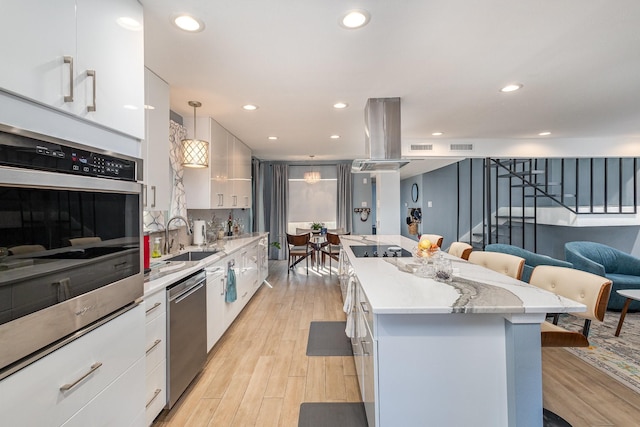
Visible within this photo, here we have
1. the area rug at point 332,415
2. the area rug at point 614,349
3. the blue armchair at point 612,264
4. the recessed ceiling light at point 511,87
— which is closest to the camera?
the area rug at point 332,415

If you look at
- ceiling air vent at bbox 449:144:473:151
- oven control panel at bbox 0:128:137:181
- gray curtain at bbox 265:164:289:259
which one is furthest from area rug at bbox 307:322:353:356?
gray curtain at bbox 265:164:289:259

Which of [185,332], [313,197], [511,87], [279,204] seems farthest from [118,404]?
[313,197]

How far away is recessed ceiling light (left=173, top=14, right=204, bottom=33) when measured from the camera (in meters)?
1.60

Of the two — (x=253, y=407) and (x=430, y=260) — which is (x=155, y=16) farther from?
(x=253, y=407)

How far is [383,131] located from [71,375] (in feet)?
9.36

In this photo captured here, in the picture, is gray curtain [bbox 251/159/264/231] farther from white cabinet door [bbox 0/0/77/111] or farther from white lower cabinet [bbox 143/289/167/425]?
white cabinet door [bbox 0/0/77/111]

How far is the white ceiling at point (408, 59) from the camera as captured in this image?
5.18 feet

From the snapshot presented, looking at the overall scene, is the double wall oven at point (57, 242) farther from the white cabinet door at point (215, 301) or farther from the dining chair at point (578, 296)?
the dining chair at point (578, 296)

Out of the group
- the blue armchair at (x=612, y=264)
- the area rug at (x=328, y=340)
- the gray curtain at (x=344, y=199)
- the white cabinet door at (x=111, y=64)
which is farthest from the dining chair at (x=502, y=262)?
the gray curtain at (x=344, y=199)

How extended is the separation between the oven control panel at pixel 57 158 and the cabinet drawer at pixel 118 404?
2.83ft

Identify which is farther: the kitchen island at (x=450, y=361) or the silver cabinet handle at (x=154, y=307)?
the silver cabinet handle at (x=154, y=307)

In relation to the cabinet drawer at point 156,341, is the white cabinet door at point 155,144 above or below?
above

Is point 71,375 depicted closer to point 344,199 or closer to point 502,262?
point 502,262

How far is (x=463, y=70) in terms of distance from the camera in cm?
228
